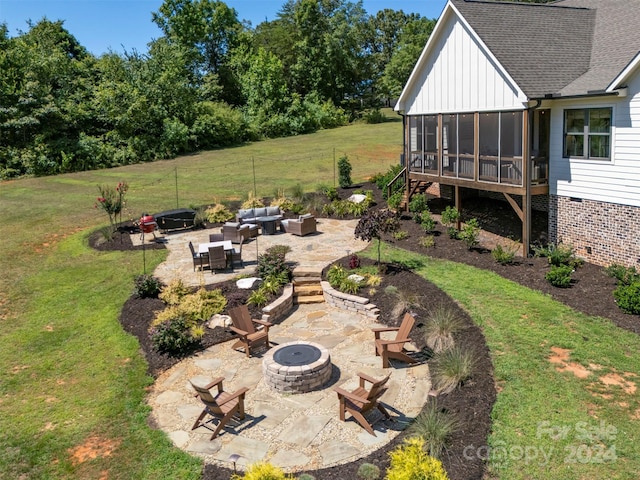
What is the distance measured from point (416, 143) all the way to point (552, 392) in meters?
14.0

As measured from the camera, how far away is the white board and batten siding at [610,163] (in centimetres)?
1291

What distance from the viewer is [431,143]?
20.1m

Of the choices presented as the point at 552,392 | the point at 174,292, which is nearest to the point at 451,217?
the point at 174,292

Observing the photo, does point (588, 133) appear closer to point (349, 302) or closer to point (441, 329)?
point (441, 329)

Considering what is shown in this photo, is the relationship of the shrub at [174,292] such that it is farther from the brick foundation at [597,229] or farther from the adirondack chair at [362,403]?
the brick foundation at [597,229]

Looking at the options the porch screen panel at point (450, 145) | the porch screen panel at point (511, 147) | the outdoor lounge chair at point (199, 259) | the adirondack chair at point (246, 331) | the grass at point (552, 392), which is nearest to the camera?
the grass at point (552, 392)

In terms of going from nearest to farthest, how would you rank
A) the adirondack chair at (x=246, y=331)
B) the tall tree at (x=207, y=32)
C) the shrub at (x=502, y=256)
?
the adirondack chair at (x=246, y=331) → the shrub at (x=502, y=256) → the tall tree at (x=207, y=32)

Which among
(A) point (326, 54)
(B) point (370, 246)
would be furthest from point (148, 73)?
(B) point (370, 246)

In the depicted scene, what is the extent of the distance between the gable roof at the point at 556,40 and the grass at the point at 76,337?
11.9 metres

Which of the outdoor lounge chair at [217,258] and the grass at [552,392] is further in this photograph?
the outdoor lounge chair at [217,258]

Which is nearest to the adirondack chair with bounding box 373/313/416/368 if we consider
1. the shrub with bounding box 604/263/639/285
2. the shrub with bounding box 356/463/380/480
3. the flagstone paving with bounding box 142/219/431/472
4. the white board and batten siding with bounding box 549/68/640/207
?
the flagstone paving with bounding box 142/219/431/472

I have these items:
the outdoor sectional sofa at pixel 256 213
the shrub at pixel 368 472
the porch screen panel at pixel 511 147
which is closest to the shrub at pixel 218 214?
the outdoor sectional sofa at pixel 256 213

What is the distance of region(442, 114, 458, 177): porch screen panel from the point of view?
17844 millimetres

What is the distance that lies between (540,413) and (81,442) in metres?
6.93
